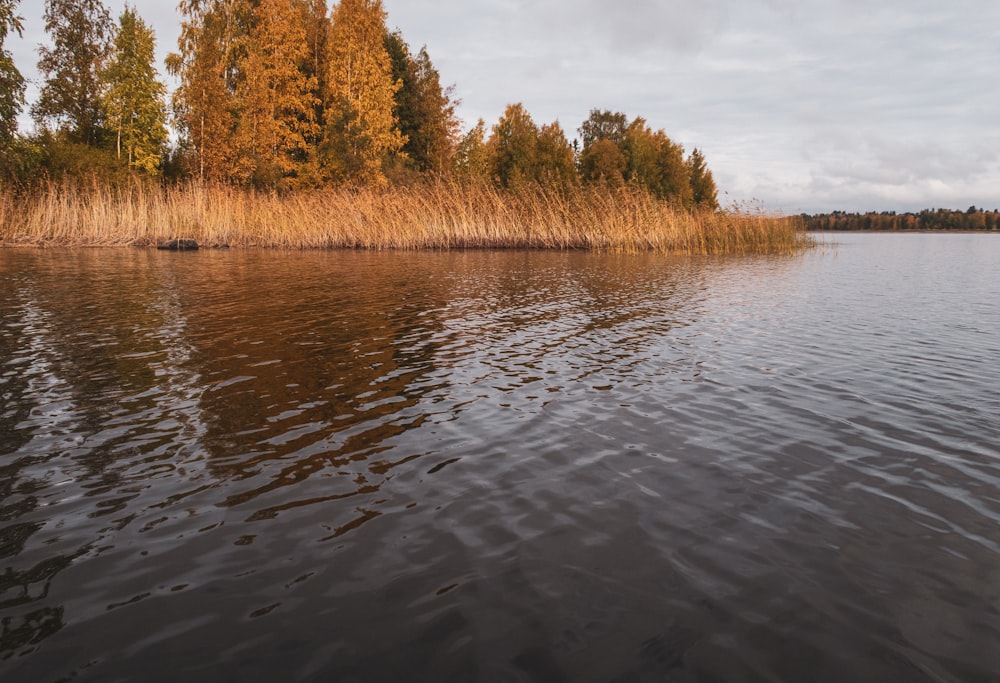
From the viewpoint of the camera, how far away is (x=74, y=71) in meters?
32.3

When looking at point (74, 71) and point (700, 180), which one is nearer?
point (74, 71)

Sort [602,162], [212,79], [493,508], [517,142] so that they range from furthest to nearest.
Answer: [602,162] < [517,142] < [212,79] < [493,508]

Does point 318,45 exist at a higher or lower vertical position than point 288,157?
higher

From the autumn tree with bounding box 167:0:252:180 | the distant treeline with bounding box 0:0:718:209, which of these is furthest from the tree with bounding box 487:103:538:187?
the autumn tree with bounding box 167:0:252:180

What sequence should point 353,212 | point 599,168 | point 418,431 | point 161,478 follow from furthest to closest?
point 599,168 → point 353,212 → point 418,431 → point 161,478

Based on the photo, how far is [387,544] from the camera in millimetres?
2680

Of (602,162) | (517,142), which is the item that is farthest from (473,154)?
(602,162)

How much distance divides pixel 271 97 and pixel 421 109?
10.3 meters

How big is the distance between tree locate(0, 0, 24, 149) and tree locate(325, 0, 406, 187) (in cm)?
1332

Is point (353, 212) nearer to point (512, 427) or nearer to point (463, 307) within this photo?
point (463, 307)

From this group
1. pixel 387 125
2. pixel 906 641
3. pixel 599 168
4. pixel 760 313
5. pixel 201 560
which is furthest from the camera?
pixel 599 168

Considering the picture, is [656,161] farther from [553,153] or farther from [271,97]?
[271,97]

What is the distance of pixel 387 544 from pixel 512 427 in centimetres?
168

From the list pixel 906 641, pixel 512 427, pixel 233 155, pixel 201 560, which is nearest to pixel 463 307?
pixel 512 427
